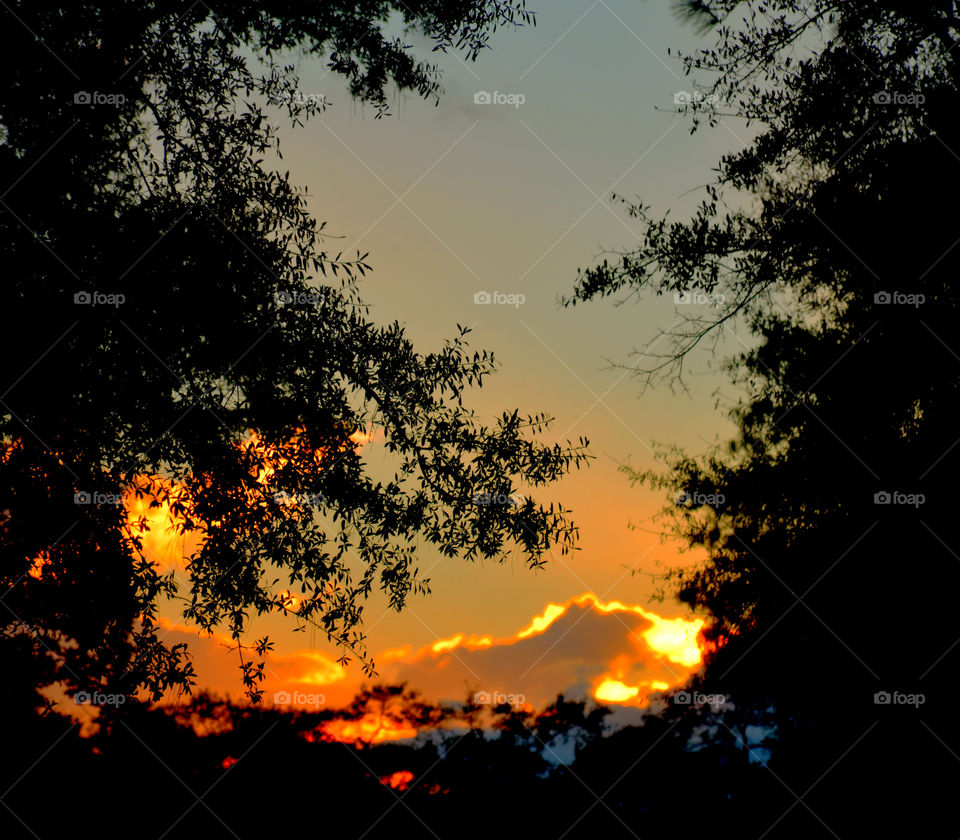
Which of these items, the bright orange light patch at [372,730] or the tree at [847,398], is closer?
the tree at [847,398]

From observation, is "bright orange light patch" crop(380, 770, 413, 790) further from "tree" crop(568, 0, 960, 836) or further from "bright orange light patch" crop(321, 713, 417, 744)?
"tree" crop(568, 0, 960, 836)

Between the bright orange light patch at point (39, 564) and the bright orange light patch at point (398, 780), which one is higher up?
the bright orange light patch at point (39, 564)

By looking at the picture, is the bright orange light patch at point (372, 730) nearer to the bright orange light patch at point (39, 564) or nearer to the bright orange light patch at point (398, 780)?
the bright orange light patch at point (398, 780)

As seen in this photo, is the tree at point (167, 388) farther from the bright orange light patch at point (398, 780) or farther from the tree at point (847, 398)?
the bright orange light patch at point (398, 780)

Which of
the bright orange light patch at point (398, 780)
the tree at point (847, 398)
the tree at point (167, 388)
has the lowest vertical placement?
the bright orange light patch at point (398, 780)

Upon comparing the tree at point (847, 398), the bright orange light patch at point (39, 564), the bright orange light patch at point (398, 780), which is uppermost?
the tree at point (847, 398)

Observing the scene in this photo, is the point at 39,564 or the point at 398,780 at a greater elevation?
the point at 39,564

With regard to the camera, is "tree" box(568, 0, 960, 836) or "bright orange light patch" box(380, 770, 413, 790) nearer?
"tree" box(568, 0, 960, 836)

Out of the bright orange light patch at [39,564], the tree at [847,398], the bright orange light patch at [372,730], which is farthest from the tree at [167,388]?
the bright orange light patch at [372,730]

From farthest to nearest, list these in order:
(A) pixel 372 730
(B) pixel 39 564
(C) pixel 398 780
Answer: (A) pixel 372 730 < (C) pixel 398 780 < (B) pixel 39 564

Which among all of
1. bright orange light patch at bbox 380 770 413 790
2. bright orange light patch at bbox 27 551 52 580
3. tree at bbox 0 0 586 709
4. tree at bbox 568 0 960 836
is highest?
tree at bbox 568 0 960 836

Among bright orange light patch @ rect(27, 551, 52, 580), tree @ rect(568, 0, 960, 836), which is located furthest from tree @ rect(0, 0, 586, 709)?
tree @ rect(568, 0, 960, 836)

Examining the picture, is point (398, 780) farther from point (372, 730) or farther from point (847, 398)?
point (847, 398)

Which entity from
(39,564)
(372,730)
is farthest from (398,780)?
(39,564)
